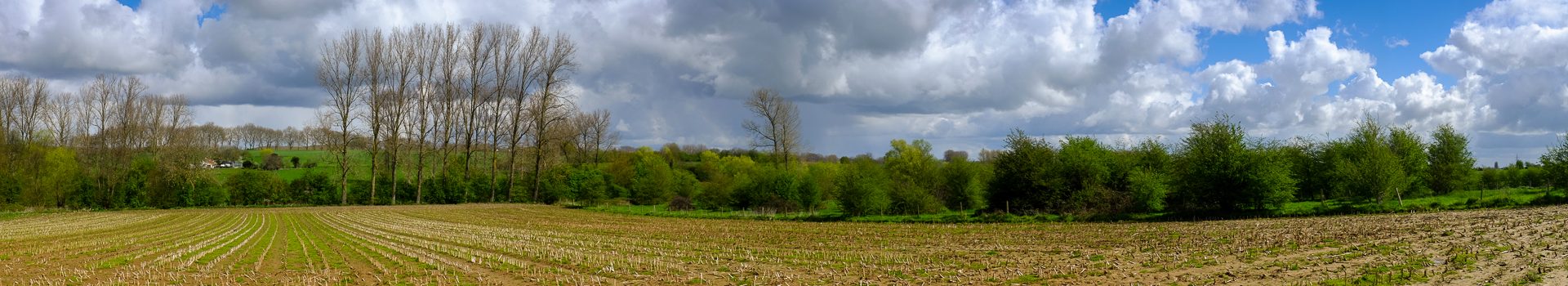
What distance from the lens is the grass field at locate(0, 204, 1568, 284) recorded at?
13453mm

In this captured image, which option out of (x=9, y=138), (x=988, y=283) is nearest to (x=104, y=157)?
(x=9, y=138)

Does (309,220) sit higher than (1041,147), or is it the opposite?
(1041,147)

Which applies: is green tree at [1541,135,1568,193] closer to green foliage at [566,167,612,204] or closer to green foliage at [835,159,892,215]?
green foliage at [835,159,892,215]

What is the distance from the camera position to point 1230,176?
111ft

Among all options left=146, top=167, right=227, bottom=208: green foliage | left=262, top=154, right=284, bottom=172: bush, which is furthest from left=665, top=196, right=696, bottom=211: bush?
left=262, top=154, right=284, bottom=172: bush

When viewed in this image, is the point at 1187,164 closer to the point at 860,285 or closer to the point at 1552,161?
the point at 1552,161

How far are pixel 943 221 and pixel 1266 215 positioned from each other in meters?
12.0

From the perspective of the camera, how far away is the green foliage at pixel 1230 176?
33.0 meters

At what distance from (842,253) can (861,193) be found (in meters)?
21.7

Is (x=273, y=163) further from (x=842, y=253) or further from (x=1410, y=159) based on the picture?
(x=1410, y=159)

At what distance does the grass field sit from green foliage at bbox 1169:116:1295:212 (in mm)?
4056

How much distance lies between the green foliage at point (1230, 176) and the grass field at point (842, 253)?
406 cm

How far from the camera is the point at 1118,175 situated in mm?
40219

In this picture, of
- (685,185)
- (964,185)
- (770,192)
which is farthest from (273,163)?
(964,185)
